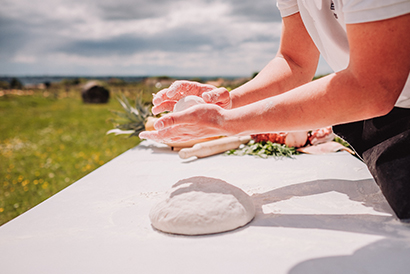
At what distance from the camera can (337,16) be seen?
142cm

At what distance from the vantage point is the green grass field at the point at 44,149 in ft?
13.4

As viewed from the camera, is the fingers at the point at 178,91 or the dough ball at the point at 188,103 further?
the fingers at the point at 178,91

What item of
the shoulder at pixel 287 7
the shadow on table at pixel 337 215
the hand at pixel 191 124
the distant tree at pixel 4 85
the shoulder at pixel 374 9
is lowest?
the shadow on table at pixel 337 215

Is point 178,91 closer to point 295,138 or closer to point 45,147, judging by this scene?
point 295,138

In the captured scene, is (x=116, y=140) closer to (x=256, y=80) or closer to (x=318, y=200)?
(x=256, y=80)

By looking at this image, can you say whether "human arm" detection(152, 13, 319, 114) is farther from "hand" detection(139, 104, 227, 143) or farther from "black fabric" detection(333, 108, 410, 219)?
"black fabric" detection(333, 108, 410, 219)

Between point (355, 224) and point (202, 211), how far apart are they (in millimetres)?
611

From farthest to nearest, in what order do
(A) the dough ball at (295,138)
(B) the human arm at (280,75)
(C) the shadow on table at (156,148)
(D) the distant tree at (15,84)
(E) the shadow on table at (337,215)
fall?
(D) the distant tree at (15,84) → (C) the shadow on table at (156,148) → (A) the dough ball at (295,138) → (B) the human arm at (280,75) → (E) the shadow on table at (337,215)

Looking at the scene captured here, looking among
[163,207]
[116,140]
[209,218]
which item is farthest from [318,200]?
[116,140]

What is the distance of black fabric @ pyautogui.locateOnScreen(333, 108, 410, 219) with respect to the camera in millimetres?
1225

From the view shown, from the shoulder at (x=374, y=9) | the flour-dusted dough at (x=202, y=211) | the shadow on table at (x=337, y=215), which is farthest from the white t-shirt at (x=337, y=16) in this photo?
the flour-dusted dough at (x=202, y=211)

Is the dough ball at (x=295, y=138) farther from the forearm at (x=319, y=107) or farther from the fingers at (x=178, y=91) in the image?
the forearm at (x=319, y=107)

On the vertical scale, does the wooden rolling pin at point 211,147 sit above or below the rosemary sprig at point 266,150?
above

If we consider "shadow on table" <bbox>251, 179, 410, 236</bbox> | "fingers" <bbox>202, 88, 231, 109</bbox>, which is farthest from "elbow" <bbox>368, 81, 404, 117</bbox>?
"fingers" <bbox>202, 88, 231, 109</bbox>
